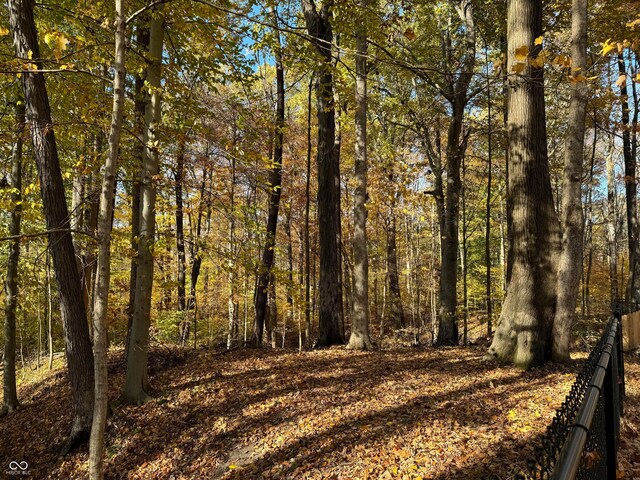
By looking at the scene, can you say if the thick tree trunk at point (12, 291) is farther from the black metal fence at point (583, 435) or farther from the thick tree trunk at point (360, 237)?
the black metal fence at point (583, 435)

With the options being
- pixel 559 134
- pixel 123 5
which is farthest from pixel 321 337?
pixel 559 134

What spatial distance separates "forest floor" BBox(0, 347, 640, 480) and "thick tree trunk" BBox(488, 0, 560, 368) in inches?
19.5

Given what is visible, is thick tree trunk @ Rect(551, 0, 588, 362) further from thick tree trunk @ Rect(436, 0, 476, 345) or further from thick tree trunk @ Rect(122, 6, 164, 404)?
thick tree trunk @ Rect(122, 6, 164, 404)

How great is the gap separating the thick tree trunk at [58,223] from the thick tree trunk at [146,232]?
2.12ft

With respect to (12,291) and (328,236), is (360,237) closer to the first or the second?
(328,236)

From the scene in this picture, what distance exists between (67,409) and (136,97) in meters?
5.65

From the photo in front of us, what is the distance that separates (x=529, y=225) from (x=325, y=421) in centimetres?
445

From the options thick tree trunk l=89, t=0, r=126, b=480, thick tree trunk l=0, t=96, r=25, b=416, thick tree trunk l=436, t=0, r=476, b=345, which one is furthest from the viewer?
thick tree trunk l=436, t=0, r=476, b=345

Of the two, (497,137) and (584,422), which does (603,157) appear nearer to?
(497,137)

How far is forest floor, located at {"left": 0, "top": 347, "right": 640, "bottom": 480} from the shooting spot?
378cm

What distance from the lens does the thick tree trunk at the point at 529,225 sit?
6105 millimetres

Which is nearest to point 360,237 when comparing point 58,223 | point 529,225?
point 529,225

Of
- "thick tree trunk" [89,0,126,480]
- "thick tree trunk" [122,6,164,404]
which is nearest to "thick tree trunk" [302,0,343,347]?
"thick tree trunk" [122,6,164,404]

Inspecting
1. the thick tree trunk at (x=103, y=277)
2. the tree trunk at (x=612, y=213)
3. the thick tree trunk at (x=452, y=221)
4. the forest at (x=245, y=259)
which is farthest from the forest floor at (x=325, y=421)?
the tree trunk at (x=612, y=213)
